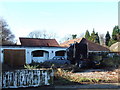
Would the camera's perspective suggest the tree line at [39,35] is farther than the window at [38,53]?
Yes

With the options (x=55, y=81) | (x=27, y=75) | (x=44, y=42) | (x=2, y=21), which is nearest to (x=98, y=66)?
(x=55, y=81)

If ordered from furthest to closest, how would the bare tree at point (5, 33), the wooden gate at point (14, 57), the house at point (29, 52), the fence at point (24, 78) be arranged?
the bare tree at point (5, 33) < the house at point (29, 52) < the wooden gate at point (14, 57) < the fence at point (24, 78)

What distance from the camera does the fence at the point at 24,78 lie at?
274 inches

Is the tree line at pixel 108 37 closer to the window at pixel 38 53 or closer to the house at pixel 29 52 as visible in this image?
the house at pixel 29 52

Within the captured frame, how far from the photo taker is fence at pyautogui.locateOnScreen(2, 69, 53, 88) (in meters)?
6.95

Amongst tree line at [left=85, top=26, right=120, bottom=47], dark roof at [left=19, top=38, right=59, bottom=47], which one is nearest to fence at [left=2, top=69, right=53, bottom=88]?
dark roof at [left=19, top=38, right=59, bottom=47]

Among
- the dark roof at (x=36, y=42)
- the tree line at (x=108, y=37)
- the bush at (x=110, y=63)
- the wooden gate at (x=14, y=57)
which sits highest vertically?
the tree line at (x=108, y=37)

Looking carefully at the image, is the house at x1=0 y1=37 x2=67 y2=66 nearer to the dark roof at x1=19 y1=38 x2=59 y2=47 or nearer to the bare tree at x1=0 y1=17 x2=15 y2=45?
the dark roof at x1=19 y1=38 x2=59 y2=47

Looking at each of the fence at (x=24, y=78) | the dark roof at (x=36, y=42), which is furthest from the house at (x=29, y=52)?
the fence at (x=24, y=78)

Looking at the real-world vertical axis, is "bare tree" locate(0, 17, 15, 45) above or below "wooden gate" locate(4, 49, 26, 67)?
above

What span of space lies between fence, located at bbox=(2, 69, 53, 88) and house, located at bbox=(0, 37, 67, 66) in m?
11.5

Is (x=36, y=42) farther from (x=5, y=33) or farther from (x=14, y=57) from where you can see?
(x=5, y=33)

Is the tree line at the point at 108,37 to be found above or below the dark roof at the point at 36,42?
above

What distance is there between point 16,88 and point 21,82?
0.36 metres
